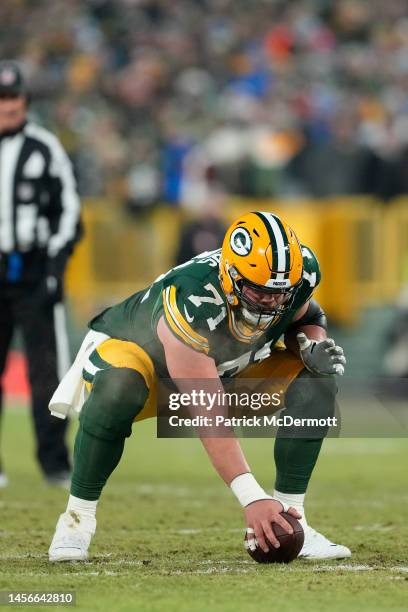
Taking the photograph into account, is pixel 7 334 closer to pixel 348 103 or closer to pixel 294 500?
pixel 294 500

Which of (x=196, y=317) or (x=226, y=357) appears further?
(x=226, y=357)

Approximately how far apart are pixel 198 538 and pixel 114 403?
956mm

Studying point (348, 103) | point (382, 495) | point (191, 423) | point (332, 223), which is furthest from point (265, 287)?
point (348, 103)

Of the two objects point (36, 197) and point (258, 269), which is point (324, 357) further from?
point (36, 197)

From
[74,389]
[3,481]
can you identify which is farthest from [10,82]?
[74,389]

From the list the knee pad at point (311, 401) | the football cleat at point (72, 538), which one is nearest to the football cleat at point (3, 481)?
the football cleat at point (72, 538)

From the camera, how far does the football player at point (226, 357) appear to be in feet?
14.8

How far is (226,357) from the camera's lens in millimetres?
4793

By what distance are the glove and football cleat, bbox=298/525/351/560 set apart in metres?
0.60

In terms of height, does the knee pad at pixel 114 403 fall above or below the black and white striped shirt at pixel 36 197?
below

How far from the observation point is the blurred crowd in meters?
12.8

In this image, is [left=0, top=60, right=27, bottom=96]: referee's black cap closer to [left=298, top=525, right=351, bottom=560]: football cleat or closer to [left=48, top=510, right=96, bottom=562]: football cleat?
[left=48, top=510, right=96, bottom=562]: football cleat

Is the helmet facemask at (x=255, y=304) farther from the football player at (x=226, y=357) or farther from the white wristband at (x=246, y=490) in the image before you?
the white wristband at (x=246, y=490)

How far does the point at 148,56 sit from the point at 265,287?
11343mm
